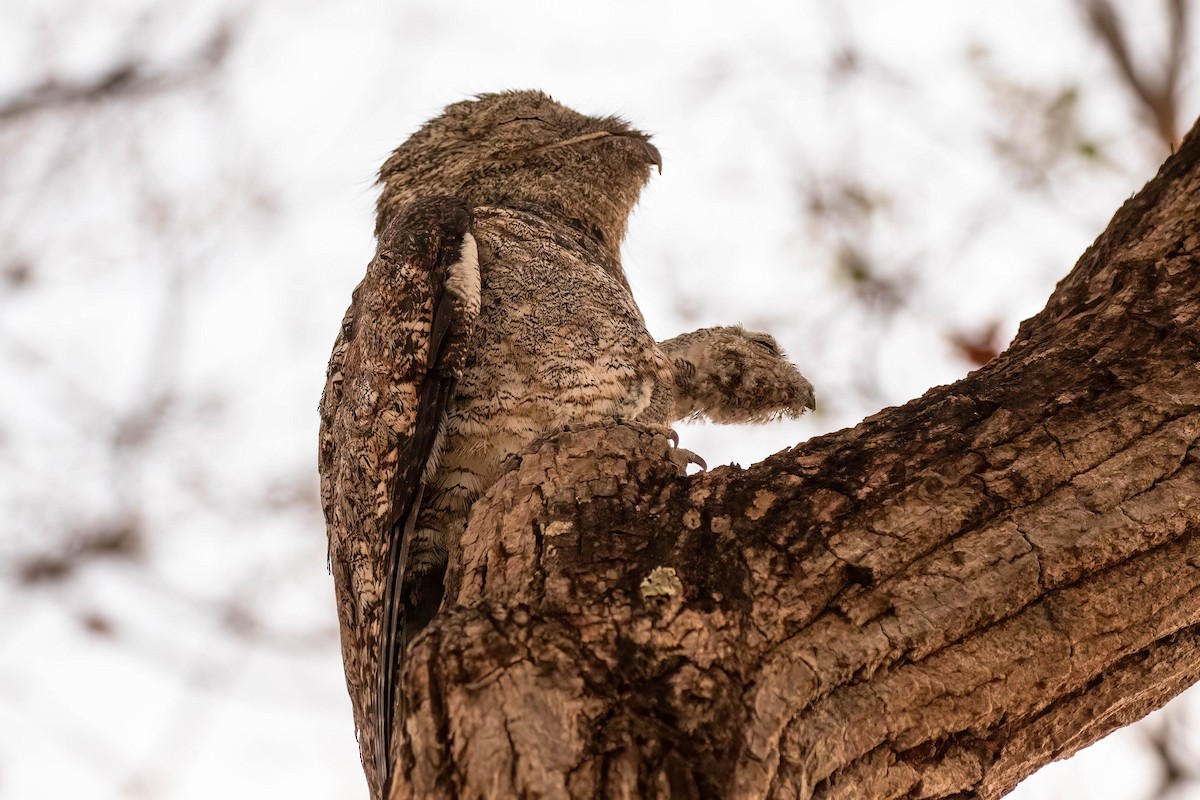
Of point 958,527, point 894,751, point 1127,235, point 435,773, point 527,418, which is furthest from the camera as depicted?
point 527,418

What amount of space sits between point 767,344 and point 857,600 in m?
1.84

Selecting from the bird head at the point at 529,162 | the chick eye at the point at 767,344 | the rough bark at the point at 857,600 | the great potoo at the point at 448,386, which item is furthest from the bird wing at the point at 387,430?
the chick eye at the point at 767,344

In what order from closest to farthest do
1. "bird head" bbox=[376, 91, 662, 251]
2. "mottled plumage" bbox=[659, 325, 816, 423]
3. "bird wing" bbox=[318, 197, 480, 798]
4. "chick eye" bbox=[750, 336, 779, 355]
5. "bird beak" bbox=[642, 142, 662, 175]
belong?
"bird wing" bbox=[318, 197, 480, 798] → "mottled plumage" bbox=[659, 325, 816, 423] → "chick eye" bbox=[750, 336, 779, 355] → "bird head" bbox=[376, 91, 662, 251] → "bird beak" bbox=[642, 142, 662, 175]

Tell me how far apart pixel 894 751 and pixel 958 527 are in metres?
0.47

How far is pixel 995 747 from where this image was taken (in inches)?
85.4

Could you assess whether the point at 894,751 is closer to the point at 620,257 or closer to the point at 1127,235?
the point at 1127,235

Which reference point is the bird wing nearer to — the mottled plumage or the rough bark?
the rough bark

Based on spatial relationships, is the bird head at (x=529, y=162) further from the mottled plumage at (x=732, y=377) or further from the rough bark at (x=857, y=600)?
the rough bark at (x=857, y=600)

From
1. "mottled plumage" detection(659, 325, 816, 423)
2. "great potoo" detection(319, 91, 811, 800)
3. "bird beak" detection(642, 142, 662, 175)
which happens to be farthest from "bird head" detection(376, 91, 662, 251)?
"mottled plumage" detection(659, 325, 816, 423)

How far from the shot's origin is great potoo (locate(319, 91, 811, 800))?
10.2ft

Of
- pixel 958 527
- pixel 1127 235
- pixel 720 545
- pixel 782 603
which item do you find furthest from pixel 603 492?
pixel 1127 235

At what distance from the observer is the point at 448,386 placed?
3.22m

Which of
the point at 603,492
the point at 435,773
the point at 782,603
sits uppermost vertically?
the point at 603,492

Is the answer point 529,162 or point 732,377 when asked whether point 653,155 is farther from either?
point 732,377
